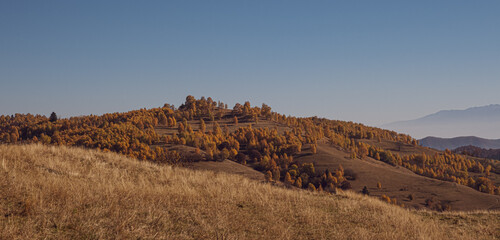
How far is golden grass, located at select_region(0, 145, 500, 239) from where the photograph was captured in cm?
755

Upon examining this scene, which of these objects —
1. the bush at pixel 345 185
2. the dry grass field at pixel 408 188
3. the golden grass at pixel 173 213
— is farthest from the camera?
the bush at pixel 345 185

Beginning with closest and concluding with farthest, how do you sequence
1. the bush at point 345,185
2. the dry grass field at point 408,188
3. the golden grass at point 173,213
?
the golden grass at point 173,213 < the dry grass field at point 408,188 < the bush at point 345,185

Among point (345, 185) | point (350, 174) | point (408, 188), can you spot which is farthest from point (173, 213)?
point (350, 174)

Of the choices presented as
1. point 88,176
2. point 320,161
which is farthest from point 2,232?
A: point 320,161

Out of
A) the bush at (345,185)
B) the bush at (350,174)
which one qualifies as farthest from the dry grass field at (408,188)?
the bush at (345,185)

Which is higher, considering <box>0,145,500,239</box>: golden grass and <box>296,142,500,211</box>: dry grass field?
<box>0,145,500,239</box>: golden grass

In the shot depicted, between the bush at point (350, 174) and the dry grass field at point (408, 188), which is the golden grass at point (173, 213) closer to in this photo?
the dry grass field at point (408, 188)

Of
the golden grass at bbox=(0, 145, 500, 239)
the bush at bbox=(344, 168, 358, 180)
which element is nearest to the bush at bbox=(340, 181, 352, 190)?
the bush at bbox=(344, 168, 358, 180)

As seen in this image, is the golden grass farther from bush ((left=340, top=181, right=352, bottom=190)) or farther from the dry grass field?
bush ((left=340, top=181, right=352, bottom=190))

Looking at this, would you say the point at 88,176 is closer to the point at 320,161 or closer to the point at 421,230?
the point at 421,230

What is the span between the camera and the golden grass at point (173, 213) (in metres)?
7.55

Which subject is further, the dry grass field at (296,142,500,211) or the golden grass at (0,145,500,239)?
the dry grass field at (296,142,500,211)

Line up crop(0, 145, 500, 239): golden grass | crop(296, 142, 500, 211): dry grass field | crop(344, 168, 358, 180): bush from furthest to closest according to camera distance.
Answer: crop(344, 168, 358, 180): bush < crop(296, 142, 500, 211): dry grass field < crop(0, 145, 500, 239): golden grass

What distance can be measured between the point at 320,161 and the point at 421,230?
173702 mm
